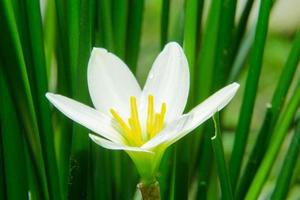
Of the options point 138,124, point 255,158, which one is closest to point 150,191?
point 138,124

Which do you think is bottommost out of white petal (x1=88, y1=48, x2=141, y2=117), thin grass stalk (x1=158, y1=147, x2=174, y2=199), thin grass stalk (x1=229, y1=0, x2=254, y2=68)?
thin grass stalk (x1=158, y1=147, x2=174, y2=199)

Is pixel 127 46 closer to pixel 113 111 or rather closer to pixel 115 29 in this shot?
pixel 115 29

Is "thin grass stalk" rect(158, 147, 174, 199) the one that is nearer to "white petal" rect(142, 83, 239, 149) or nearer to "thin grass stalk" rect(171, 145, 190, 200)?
"thin grass stalk" rect(171, 145, 190, 200)

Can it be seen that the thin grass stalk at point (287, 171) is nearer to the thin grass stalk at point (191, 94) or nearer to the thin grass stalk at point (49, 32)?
the thin grass stalk at point (191, 94)

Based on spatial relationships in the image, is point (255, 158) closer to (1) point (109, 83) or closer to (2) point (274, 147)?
(2) point (274, 147)

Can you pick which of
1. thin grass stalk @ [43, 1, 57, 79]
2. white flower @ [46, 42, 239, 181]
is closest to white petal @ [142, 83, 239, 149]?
white flower @ [46, 42, 239, 181]

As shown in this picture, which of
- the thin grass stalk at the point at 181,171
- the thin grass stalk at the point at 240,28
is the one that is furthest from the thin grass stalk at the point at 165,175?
the thin grass stalk at the point at 240,28
